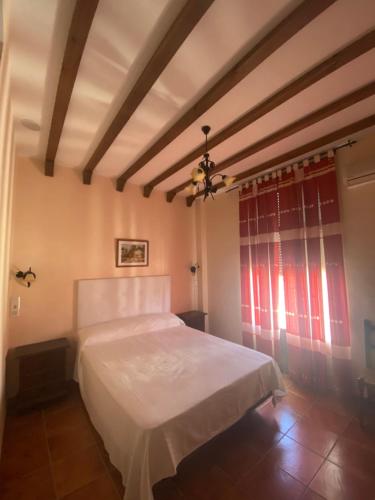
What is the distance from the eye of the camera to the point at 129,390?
5.20ft

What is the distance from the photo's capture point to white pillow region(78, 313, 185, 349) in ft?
8.34

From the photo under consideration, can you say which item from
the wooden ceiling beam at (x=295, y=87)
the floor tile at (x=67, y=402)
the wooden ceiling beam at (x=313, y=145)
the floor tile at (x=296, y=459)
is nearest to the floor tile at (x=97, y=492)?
the floor tile at (x=67, y=402)

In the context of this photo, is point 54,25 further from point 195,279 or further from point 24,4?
point 195,279

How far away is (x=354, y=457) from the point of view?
64.4 inches

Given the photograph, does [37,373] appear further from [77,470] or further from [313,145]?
[313,145]

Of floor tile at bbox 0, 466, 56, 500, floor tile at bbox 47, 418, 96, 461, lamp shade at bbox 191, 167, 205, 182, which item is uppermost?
lamp shade at bbox 191, 167, 205, 182

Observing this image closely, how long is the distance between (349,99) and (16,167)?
11.8 feet

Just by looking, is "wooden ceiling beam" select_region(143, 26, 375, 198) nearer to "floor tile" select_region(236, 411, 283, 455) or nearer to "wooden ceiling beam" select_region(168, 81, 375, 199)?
"wooden ceiling beam" select_region(168, 81, 375, 199)

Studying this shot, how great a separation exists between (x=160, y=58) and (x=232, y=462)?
2966 millimetres

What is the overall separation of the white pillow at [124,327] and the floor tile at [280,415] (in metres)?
1.53

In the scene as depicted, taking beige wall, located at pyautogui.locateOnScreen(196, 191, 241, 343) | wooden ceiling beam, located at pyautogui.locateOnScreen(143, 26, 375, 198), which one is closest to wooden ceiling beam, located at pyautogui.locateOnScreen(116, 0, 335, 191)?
wooden ceiling beam, located at pyautogui.locateOnScreen(143, 26, 375, 198)

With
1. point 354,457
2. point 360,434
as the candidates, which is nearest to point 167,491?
point 354,457

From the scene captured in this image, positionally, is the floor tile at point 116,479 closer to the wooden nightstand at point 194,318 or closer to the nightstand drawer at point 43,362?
the nightstand drawer at point 43,362

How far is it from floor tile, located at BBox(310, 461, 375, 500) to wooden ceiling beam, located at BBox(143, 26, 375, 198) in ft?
9.37
